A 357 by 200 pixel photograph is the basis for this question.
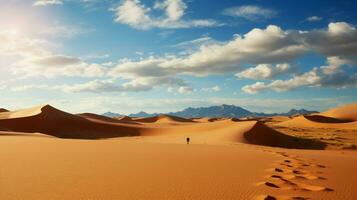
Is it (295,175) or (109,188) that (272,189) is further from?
(109,188)

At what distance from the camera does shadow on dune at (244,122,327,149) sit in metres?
33.5

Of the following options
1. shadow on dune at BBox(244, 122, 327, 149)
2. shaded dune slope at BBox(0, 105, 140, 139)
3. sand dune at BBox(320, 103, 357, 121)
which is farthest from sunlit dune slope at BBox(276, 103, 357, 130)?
shaded dune slope at BBox(0, 105, 140, 139)

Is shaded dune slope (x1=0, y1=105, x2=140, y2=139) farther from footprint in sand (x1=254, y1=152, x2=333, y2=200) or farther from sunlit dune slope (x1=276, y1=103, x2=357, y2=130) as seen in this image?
A: footprint in sand (x1=254, y1=152, x2=333, y2=200)

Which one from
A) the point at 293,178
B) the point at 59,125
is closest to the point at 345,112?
the point at 59,125

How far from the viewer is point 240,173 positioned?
8.54 meters

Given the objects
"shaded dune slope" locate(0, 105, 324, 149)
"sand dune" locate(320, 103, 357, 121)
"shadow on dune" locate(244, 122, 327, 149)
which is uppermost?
"sand dune" locate(320, 103, 357, 121)

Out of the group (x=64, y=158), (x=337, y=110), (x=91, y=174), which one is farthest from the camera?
(x=337, y=110)

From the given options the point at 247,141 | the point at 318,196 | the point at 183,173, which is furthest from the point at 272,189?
the point at 247,141

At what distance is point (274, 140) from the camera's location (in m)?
35.4

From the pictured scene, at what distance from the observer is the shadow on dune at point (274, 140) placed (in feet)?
110

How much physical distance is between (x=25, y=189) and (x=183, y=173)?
3272 millimetres

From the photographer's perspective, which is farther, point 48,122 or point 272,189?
point 48,122

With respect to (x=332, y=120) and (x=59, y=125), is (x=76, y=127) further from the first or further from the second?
(x=332, y=120)

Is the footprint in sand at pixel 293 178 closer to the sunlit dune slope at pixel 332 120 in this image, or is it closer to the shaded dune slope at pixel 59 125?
the shaded dune slope at pixel 59 125
